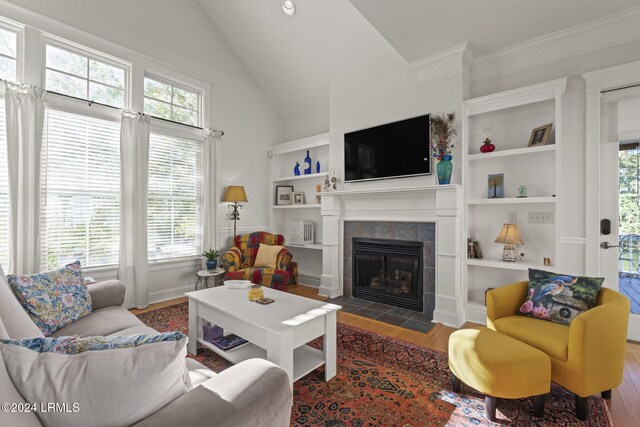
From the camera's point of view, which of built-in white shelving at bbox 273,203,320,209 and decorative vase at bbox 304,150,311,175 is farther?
decorative vase at bbox 304,150,311,175

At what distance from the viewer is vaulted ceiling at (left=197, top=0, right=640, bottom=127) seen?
2680 mm

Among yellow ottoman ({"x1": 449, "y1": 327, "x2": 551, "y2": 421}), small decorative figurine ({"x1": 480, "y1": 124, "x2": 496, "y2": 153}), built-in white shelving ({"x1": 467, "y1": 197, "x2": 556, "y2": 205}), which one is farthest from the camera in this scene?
small decorative figurine ({"x1": 480, "y1": 124, "x2": 496, "y2": 153})

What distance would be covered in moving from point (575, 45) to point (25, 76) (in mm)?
5270

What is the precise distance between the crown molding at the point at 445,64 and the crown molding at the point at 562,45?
234mm

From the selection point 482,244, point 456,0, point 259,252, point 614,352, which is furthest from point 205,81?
point 614,352

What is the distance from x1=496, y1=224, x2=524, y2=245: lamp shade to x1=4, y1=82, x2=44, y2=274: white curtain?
4.51 m

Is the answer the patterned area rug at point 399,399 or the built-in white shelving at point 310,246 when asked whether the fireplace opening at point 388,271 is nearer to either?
the built-in white shelving at point 310,246

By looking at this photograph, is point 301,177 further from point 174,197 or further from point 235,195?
point 174,197

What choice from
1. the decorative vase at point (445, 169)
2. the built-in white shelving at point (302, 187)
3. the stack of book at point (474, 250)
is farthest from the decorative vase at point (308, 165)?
the stack of book at point (474, 250)

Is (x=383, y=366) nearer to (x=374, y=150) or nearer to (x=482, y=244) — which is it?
(x=482, y=244)

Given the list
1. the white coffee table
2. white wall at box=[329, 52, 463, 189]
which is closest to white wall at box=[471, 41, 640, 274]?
white wall at box=[329, 52, 463, 189]

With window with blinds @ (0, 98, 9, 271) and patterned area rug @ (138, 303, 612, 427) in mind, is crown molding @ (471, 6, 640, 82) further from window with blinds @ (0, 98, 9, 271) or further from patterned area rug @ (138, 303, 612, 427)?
window with blinds @ (0, 98, 9, 271)

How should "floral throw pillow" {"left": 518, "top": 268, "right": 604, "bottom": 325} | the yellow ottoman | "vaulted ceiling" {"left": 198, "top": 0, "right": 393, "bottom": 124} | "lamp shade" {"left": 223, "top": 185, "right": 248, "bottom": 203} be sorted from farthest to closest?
"lamp shade" {"left": 223, "top": 185, "right": 248, "bottom": 203}, "vaulted ceiling" {"left": 198, "top": 0, "right": 393, "bottom": 124}, "floral throw pillow" {"left": 518, "top": 268, "right": 604, "bottom": 325}, the yellow ottoman

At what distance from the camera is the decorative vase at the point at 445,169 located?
318 cm
